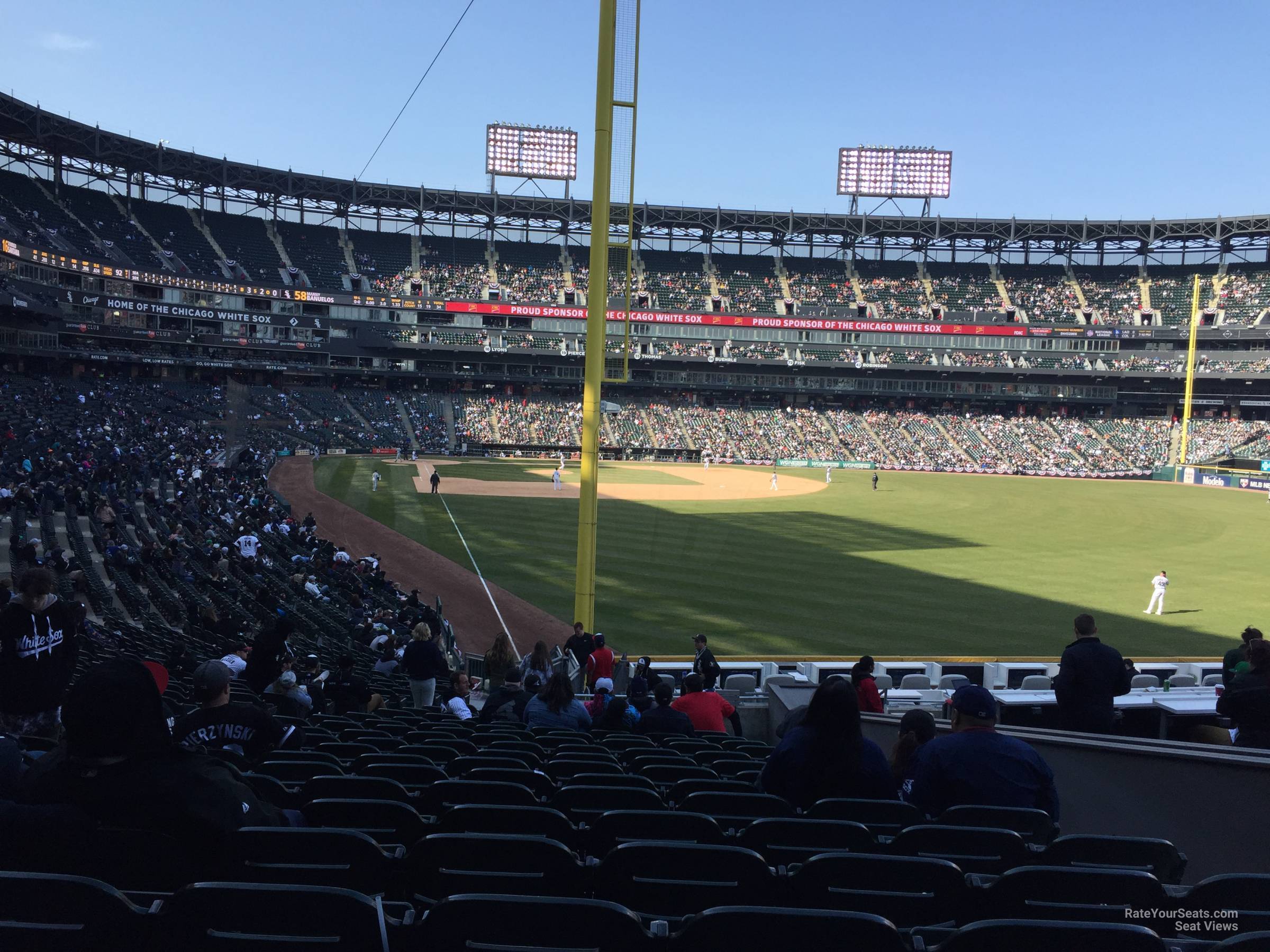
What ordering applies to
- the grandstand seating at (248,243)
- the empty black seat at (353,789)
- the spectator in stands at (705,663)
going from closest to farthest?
the empty black seat at (353,789)
the spectator in stands at (705,663)
the grandstand seating at (248,243)

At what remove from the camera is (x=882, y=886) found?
2.97 metres

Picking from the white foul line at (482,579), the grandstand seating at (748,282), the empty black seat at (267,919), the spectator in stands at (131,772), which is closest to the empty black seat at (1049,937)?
the empty black seat at (267,919)

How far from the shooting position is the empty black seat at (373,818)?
3637mm

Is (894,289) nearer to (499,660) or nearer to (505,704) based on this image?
(499,660)

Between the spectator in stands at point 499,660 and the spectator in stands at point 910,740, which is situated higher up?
the spectator in stands at point 910,740

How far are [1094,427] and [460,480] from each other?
6323cm

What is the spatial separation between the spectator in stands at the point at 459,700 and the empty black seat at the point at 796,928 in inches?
281

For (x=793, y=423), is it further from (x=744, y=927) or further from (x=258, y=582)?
(x=744, y=927)

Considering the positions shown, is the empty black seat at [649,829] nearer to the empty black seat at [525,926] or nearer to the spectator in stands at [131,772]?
the empty black seat at [525,926]

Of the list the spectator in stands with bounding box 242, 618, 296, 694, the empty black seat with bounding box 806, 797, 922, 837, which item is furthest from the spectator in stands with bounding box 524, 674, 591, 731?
the empty black seat with bounding box 806, 797, 922, 837

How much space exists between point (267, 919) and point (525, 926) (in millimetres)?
683

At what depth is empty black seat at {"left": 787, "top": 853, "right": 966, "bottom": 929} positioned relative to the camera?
2.91m

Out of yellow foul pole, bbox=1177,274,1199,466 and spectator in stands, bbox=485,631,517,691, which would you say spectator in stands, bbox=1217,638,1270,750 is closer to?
spectator in stands, bbox=485,631,517,691

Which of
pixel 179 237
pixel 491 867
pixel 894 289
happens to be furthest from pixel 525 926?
pixel 894 289
